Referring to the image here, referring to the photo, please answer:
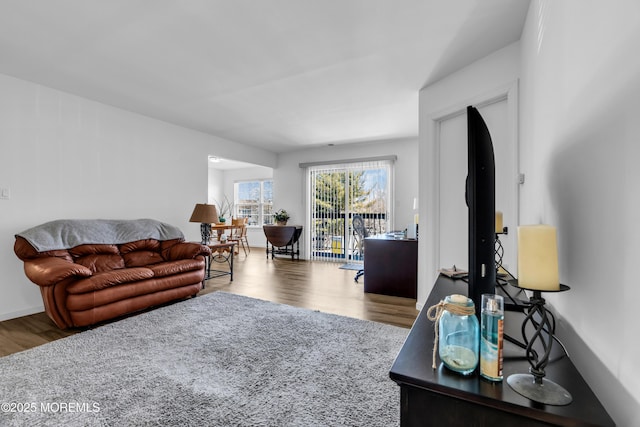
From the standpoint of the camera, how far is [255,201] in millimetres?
8844

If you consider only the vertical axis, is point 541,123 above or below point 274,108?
below

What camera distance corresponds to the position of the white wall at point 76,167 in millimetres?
3027

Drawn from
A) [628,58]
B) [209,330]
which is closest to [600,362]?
[628,58]

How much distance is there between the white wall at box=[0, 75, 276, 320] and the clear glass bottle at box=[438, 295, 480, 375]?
412cm

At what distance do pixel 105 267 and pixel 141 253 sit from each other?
438 millimetres

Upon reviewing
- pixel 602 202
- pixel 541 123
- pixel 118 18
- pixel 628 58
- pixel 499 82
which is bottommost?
pixel 602 202

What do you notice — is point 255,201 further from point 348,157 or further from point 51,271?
point 51,271

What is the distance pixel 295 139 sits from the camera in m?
5.69


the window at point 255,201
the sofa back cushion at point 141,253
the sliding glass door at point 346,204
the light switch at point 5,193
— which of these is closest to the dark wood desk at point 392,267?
the sliding glass door at point 346,204

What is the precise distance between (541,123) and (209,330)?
2793 millimetres

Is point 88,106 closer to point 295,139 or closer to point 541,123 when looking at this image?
point 295,139

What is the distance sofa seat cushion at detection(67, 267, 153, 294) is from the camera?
2564 millimetres

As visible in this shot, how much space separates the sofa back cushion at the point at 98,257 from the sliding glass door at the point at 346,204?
3.95 meters

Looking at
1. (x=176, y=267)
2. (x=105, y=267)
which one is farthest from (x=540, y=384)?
(x=105, y=267)
